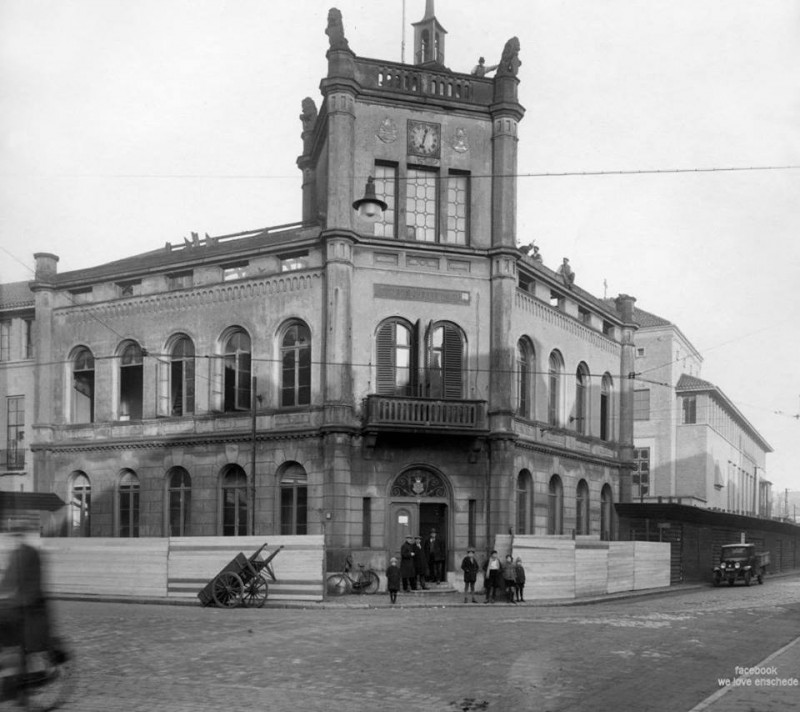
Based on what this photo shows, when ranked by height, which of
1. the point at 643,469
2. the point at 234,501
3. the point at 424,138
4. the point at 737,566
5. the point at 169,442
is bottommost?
the point at 737,566

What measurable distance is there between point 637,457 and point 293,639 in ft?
175

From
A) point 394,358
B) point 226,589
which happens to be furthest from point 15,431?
point 226,589

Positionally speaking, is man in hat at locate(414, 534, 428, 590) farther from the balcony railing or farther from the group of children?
the balcony railing

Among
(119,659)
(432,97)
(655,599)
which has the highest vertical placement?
(432,97)

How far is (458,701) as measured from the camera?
11562 mm

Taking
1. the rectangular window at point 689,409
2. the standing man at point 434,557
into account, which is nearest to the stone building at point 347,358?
the standing man at point 434,557

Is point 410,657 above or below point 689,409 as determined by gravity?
below

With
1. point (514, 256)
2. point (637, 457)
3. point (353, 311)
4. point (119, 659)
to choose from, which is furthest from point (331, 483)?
point (637, 457)

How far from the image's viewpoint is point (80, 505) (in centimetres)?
3556

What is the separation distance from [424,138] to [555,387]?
35.0ft

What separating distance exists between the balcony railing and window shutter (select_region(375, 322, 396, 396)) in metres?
14.7

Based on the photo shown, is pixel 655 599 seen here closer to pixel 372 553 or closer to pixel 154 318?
pixel 372 553

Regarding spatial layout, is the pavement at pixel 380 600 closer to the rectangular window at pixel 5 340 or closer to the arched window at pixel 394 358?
the arched window at pixel 394 358

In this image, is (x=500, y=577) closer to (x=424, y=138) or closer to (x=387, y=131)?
(x=424, y=138)
